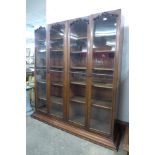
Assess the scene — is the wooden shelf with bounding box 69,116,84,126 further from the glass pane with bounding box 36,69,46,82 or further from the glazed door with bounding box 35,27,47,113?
the glass pane with bounding box 36,69,46,82

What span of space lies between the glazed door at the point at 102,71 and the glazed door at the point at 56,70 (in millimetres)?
654

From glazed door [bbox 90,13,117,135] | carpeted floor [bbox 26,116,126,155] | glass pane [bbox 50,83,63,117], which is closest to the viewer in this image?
carpeted floor [bbox 26,116,126,155]

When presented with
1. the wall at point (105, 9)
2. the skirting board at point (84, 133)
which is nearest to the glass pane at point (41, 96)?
the skirting board at point (84, 133)

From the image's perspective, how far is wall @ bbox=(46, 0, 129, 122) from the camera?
258 cm

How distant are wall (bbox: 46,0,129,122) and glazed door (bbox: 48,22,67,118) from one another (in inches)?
18.3

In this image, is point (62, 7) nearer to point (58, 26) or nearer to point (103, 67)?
point (58, 26)

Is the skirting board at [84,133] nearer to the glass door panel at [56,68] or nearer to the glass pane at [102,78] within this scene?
the glass door panel at [56,68]

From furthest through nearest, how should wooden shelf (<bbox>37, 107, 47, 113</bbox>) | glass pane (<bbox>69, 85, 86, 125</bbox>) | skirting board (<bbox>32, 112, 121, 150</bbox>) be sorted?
wooden shelf (<bbox>37, 107, 47, 113</bbox>)
glass pane (<bbox>69, 85, 86, 125</bbox>)
skirting board (<bbox>32, 112, 121, 150</bbox>)

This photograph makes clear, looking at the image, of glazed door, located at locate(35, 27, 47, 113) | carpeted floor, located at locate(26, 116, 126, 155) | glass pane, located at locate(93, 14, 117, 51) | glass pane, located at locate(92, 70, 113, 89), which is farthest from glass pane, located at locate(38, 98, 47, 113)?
glass pane, located at locate(93, 14, 117, 51)

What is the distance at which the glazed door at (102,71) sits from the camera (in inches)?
94.7

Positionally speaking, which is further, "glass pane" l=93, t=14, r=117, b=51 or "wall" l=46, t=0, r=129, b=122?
"wall" l=46, t=0, r=129, b=122
